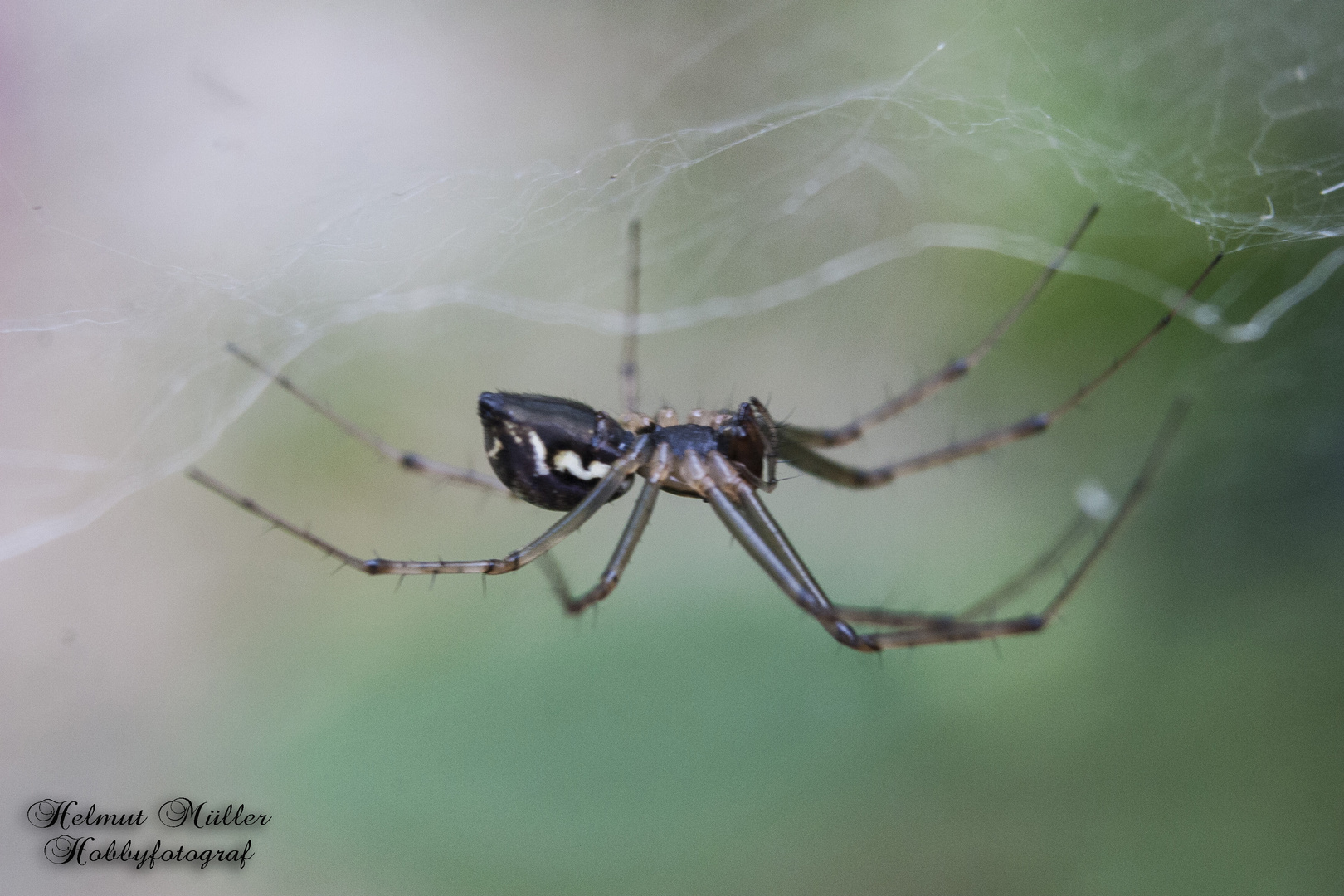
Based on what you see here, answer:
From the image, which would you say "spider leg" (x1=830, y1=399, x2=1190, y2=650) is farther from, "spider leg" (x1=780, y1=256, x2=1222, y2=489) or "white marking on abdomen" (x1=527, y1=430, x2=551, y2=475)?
"white marking on abdomen" (x1=527, y1=430, x2=551, y2=475)

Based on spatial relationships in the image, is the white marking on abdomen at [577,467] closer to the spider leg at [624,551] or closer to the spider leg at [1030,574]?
the spider leg at [624,551]

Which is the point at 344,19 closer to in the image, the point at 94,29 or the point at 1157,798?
the point at 94,29

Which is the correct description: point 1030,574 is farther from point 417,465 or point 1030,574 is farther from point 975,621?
point 417,465

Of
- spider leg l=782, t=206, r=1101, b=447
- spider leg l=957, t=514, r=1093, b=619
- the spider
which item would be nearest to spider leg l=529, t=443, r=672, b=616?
the spider

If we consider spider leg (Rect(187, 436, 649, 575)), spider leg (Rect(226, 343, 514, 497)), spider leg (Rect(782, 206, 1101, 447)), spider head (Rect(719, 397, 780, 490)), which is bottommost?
spider leg (Rect(187, 436, 649, 575))

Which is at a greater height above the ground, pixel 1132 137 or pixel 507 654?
pixel 1132 137

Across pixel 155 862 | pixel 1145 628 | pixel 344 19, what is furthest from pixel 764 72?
pixel 155 862

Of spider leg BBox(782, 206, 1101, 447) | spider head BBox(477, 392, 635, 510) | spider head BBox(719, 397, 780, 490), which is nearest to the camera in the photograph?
spider head BBox(477, 392, 635, 510)

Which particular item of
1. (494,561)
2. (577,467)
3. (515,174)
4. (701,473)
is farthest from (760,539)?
(515,174)
